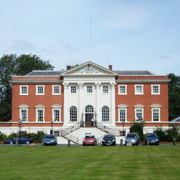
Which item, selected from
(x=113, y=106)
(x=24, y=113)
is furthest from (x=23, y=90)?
(x=113, y=106)

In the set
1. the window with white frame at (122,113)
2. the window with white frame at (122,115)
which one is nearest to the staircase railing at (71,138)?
the window with white frame at (122,113)

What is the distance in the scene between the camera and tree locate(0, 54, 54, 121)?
87350 mm

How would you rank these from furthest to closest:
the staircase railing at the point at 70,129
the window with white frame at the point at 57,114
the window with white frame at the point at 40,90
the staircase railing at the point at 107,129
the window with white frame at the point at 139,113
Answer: the window with white frame at the point at 40,90 < the window with white frame at the point at 57,114 < the window with white frame at the point at 139,113 < the staircase railing at the point at 70,129 < the staircase railing at the point at 107,129

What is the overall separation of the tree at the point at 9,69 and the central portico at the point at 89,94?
23.5m

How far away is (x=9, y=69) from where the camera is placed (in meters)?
90.8

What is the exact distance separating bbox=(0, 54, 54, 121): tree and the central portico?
77.0 feet

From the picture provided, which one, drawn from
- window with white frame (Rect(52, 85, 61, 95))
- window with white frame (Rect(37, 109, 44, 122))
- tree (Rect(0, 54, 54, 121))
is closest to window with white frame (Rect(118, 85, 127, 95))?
window with white frame (Rect(52, 85, 61, 95))

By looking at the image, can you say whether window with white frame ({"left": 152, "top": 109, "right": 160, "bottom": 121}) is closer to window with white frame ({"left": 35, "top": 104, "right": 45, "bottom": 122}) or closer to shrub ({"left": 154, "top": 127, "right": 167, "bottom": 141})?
shrub ({"left": 154, "top": 127, "right": 167, "bottom": 141})

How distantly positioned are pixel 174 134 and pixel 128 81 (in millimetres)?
11764

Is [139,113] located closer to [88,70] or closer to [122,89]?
[122,89]

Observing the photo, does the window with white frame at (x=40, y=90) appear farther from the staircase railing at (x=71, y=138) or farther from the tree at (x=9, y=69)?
the tree at (x=9, y=69)

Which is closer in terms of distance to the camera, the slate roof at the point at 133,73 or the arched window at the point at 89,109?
the arched window at the point at 89,109

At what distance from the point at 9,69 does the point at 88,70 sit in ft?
95.0

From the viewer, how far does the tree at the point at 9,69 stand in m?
87.3
